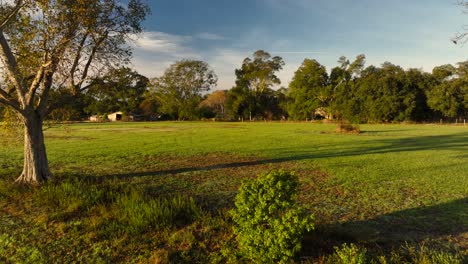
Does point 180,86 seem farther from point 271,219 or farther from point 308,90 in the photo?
point 271,219

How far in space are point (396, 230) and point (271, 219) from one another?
8.86ft

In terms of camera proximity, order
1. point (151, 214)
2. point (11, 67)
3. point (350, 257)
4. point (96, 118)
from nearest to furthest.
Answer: point (350, 257) → point (151, 214) → point (11, 67) → point (96, 118)

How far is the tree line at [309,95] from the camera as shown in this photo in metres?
52.0

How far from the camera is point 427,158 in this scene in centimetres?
1371

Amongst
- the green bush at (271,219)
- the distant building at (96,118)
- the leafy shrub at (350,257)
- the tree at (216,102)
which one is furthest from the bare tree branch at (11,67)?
the tree at (216,102)

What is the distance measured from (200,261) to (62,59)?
683 cm

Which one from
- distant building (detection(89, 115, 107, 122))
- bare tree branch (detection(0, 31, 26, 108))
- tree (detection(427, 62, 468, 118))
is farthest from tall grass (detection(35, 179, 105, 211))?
distant building (detection(89, 115, 107, 122))

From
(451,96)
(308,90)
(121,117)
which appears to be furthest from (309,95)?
(121,117)

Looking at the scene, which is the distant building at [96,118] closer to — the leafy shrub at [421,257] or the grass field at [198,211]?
the grass field at [198,211]

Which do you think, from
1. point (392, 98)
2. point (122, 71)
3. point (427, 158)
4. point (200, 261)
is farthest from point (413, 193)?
point (392, 98)

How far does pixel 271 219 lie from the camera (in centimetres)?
410

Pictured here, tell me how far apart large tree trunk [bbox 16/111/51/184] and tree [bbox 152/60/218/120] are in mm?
63931

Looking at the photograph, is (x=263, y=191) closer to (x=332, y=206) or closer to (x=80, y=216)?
(x=332, y=206)

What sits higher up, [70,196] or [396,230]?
[70,196]
